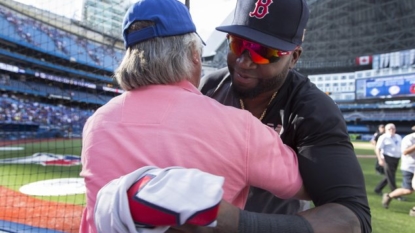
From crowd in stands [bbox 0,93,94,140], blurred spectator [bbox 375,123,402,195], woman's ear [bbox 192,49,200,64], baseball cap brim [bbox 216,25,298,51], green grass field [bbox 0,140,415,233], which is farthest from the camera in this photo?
crowd in stands [bbox 0,93,94,140]

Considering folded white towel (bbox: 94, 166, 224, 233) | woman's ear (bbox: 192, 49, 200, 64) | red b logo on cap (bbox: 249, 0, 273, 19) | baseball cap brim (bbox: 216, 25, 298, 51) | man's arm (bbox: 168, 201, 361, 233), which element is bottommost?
man's arm (bbox: 168, 201, 361, 233)

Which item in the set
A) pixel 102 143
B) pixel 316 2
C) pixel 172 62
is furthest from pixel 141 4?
pixel 316 2

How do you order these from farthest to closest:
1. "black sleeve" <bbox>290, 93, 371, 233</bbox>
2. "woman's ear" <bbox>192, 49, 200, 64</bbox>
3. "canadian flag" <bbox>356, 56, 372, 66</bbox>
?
1. "canadian flag" <bbox>356, 56, 372, 66</bbox>
2. "woman's ear" <bbox>192, 49, 200, 64</bbox>
3. "black sleeve" <bbox>290, 93, 371, 233</bbox>

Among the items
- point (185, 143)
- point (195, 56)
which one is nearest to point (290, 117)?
point (195, 56)

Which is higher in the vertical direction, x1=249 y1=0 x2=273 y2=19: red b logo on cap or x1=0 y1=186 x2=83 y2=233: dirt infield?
x1=249 y1=0 x2=273 y2=19: red b logo on cap

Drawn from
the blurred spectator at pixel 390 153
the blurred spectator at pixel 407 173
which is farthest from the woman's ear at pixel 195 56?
the blurred spectator at pixel 390 153

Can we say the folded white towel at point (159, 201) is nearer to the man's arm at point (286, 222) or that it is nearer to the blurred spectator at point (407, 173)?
the man's arm at point (286, 222)

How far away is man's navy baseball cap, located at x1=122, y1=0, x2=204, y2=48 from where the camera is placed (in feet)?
4.22

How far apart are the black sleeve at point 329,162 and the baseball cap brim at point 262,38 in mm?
303

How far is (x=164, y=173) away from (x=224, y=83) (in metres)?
1.11

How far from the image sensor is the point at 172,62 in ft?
4.20

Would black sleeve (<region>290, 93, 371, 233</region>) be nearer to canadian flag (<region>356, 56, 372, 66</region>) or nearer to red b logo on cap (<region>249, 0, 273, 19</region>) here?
red b logo on cap (<region>249, 0, 273, 19</region>)

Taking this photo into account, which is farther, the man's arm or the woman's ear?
the woman's ear

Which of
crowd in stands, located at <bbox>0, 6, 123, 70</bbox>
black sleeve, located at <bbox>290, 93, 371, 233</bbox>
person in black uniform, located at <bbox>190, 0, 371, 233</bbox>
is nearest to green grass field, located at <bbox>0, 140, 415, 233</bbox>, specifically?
person in black uniform, located at <bbox>190, 0, 371, 233</bbox>
